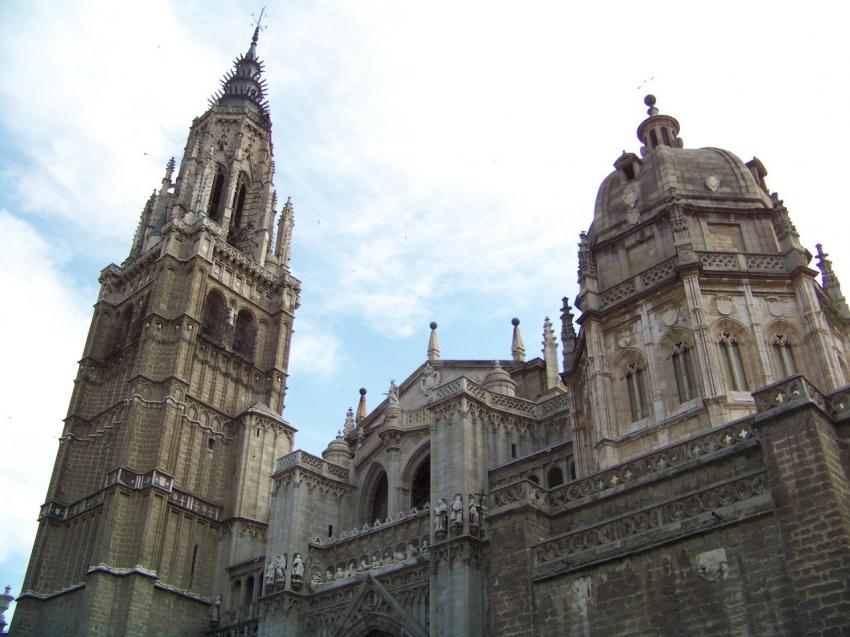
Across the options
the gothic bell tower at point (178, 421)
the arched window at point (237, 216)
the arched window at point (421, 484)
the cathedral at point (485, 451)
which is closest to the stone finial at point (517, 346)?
the cathedral at point (485, 451)

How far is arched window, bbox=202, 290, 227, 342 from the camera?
46656mm

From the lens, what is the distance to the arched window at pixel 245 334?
48.1 meters

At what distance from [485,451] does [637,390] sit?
6.22 meters

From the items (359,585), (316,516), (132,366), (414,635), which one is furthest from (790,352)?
(132,366)

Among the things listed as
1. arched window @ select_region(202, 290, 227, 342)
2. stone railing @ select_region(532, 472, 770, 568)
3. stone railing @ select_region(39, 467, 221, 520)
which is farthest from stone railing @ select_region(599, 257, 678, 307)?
arched window @ select_region(202, 290, 227, 342)

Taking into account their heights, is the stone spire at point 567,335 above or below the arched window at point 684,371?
above

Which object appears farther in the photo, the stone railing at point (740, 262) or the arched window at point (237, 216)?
the arched window at point (237, 216)

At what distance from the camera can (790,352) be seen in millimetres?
23219

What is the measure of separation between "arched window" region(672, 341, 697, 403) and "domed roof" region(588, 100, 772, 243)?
5298 millimetres

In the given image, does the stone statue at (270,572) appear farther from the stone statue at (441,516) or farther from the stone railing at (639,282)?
the stone railing at (639,282)

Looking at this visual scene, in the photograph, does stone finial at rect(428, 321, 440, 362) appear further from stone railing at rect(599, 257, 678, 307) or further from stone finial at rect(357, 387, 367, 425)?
stone railing at rect(599, 257, 678, 307)

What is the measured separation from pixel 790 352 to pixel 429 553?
474 inches

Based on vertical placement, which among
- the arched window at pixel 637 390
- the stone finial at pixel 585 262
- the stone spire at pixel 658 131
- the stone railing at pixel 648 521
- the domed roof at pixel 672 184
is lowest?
the stone railing at pixel 648 521

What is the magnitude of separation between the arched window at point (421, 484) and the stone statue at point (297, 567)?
523cm
